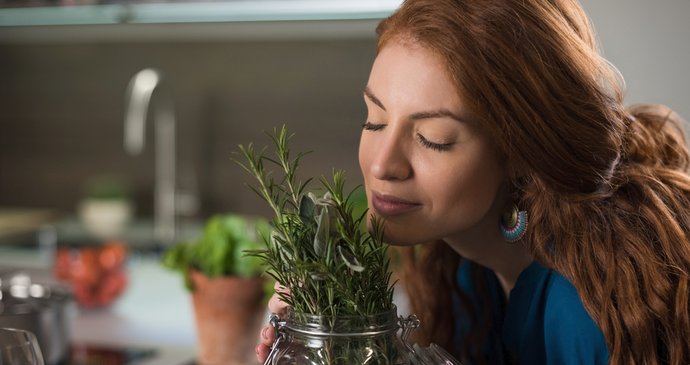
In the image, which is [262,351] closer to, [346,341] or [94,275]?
[346,341]

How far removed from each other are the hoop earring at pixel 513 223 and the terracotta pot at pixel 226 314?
0.66 metres

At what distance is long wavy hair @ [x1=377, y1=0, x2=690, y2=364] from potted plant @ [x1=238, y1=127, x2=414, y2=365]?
154mm

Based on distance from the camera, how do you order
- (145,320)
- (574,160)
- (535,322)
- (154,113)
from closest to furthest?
1. (574,160)
2. (535,322)
3. (145,320)
4. (154,113)

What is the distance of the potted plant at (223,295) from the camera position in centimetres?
135

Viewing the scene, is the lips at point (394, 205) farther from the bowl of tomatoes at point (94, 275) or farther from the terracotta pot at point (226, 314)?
the bowl of tomatoes at point (94, 275)

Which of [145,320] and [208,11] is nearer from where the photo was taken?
[145,320]

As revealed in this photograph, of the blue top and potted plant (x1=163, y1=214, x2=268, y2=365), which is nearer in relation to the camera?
the blue top

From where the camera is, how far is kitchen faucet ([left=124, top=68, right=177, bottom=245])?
3.01m

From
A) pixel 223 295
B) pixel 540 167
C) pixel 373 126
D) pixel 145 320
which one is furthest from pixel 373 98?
pixel 145 320

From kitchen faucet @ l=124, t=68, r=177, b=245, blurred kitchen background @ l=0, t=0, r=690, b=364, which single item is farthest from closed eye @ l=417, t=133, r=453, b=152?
kitchen faucet @ l=124, t=68, r=177, b=245

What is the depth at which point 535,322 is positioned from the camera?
80 centimetres

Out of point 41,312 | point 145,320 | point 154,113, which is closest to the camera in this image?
point 41,312

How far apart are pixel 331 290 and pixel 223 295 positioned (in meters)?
0.79

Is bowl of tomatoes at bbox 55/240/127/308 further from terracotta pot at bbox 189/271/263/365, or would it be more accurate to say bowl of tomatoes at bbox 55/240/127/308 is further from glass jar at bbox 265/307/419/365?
glass jar at bbox 265/307/419/365
